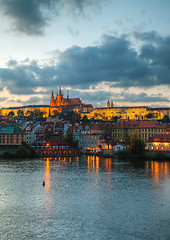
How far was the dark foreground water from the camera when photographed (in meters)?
18.8

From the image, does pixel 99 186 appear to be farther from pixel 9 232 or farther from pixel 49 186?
pixel 9 232

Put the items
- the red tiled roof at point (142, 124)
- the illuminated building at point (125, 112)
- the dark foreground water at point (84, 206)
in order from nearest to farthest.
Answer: the dark foreground water at point (84, 206) < the red tiled roof at point (142, 124) < the illuminated building at point (125, 112)

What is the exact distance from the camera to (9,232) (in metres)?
18.7

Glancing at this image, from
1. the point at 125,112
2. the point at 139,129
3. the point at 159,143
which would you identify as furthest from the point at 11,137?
the point at 125,112

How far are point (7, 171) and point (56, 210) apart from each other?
19.8 meters

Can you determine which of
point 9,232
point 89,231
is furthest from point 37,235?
point 89,231

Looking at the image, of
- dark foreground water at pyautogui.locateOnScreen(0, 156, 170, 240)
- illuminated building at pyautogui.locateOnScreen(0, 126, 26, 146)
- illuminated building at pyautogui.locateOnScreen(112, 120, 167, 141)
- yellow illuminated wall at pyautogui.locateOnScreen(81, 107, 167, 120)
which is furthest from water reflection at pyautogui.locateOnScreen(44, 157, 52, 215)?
yellow illuminated wall at pyautogui.locateOnScreen(81, 107, 167, 120)

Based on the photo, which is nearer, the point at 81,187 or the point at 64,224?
the point at 64,224

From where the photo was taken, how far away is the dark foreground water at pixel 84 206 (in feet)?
61.7

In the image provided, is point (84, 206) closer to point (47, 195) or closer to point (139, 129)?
point (47, 195)

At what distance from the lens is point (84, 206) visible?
24.1 metres

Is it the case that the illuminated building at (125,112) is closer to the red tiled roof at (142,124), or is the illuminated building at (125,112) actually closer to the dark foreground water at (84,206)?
the red tiled roof at (142,124)

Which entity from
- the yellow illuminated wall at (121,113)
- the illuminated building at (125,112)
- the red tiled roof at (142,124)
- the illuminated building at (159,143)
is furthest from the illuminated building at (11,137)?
the yellow illuminated wall at (121,113)

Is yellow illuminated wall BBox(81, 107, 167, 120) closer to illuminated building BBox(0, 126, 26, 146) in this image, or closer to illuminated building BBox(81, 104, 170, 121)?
illuminated building BBox(81, 104, 170, 121)
